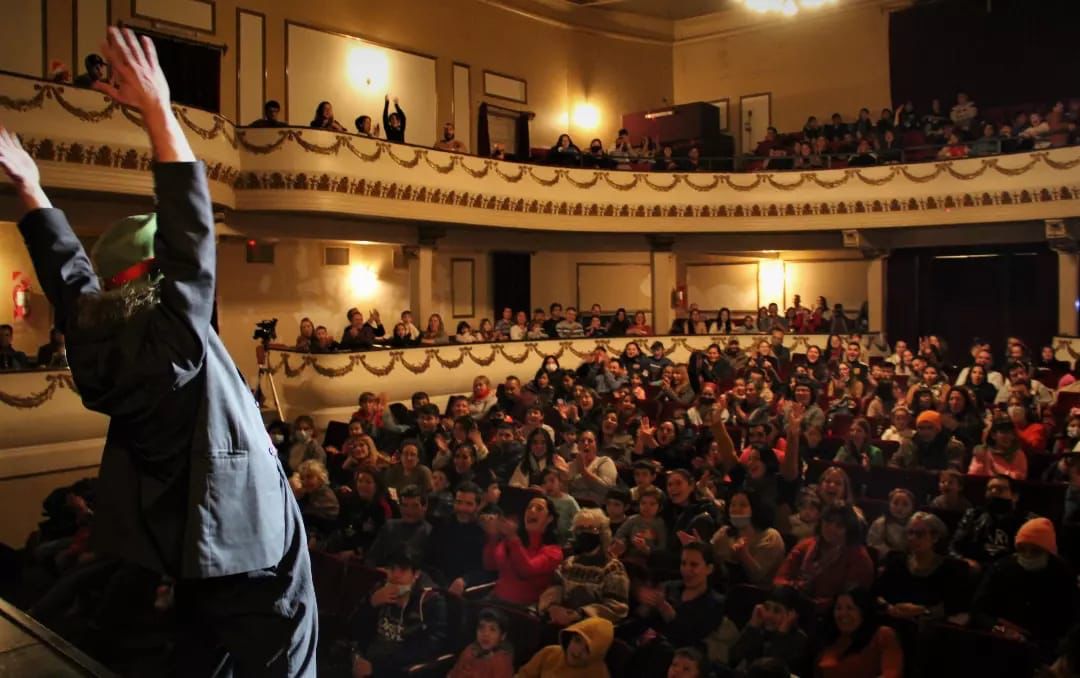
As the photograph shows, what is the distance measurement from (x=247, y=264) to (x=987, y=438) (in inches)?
405

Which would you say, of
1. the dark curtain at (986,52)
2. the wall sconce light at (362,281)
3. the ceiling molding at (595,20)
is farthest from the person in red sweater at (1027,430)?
the ceiling molding at (595,20)

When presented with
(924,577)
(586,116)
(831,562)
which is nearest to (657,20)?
(586,116)

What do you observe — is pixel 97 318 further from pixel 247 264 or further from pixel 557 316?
pixel 557 316

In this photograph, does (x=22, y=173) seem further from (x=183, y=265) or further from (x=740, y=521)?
(x=740, y=521)

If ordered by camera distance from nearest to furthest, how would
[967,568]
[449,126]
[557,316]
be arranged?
[967,568]
[449,126]
[557,316]

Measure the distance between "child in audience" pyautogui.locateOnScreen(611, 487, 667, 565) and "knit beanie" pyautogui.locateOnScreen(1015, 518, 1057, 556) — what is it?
1833 mm

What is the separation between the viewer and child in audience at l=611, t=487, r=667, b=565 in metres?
5.13

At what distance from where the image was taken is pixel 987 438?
22.2ft

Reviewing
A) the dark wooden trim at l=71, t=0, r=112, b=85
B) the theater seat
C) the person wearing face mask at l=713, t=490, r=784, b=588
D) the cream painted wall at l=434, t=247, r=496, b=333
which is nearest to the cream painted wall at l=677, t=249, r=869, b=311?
the cream painted wall at l=434, t=247, r=496, b=333

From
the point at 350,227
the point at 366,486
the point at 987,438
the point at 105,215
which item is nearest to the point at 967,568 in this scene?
the point at 987,438

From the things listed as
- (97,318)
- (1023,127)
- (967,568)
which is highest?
(1023,127)

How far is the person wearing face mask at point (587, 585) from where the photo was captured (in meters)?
4.45

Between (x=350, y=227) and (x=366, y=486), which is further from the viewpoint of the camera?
(x=350, y=227)

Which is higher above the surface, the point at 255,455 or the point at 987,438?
the point at 255,455
